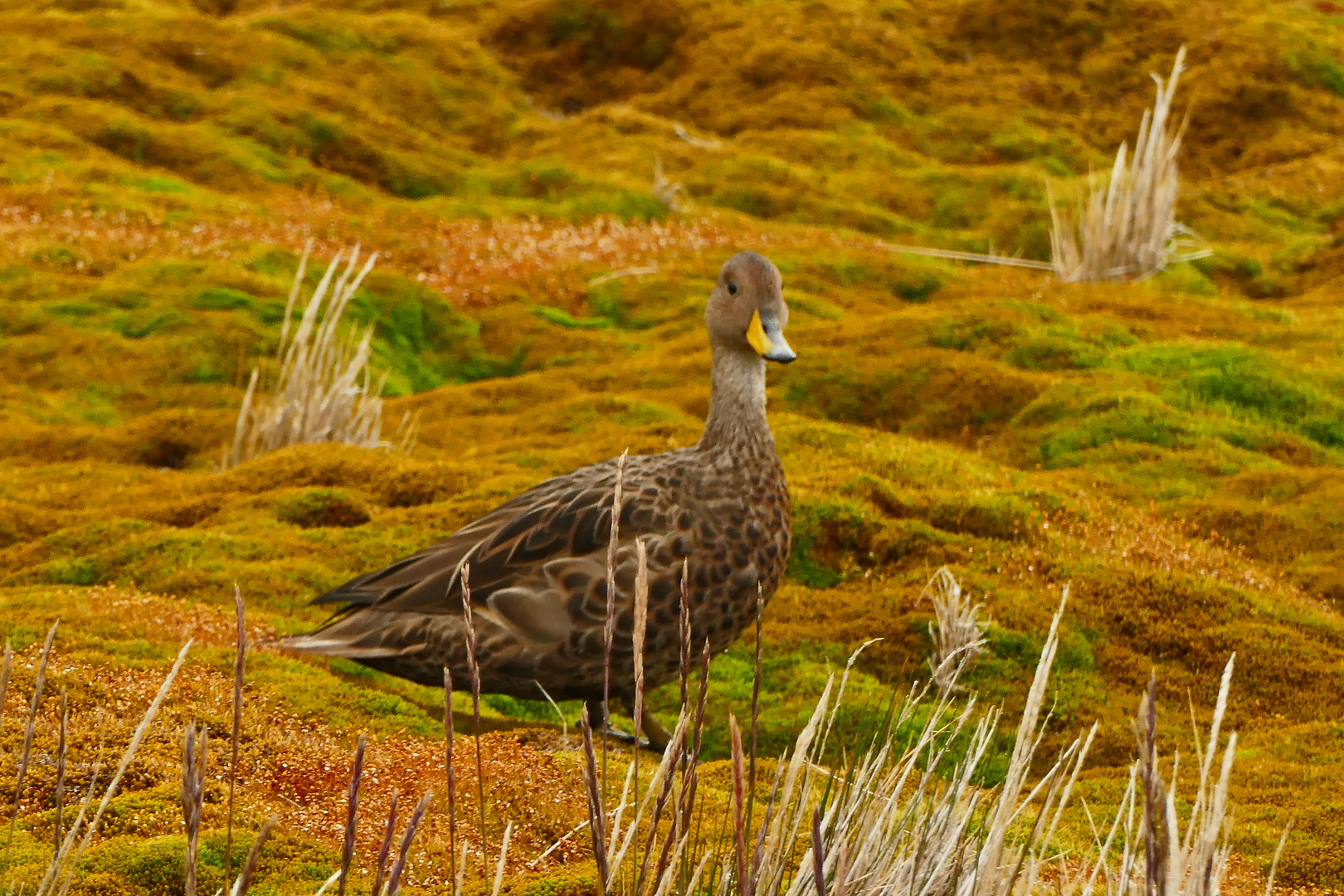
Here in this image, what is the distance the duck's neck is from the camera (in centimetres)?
587

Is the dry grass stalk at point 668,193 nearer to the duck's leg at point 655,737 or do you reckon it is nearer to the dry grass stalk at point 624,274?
the dry grass stalk at point 624,274

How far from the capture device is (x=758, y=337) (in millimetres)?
5965

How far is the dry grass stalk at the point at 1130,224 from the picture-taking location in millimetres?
14352

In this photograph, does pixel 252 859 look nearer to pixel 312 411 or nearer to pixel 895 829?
pixel 895 829

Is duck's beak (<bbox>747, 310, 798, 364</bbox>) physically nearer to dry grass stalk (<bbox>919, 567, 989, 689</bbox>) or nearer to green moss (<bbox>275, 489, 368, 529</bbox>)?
dry grass stalk (<bbox>919, 567, 989, 689</bbox>)

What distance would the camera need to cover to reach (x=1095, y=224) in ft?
48.6

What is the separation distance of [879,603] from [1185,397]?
4683 mm

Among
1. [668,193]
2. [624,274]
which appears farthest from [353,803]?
[668,193]

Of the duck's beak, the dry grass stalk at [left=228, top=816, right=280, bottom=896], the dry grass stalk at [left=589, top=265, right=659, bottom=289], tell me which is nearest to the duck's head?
the duck's beak

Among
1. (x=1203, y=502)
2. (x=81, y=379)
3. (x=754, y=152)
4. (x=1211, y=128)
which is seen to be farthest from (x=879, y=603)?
(x=1211, y=128)

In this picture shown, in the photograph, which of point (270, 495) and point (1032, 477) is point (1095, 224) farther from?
point (270, 495)

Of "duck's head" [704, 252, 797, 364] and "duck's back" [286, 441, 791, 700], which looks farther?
"duck's head" [704, 252, 797, 364]

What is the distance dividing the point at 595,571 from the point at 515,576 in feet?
1.21

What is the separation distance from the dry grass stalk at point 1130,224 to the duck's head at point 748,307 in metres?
8.88
